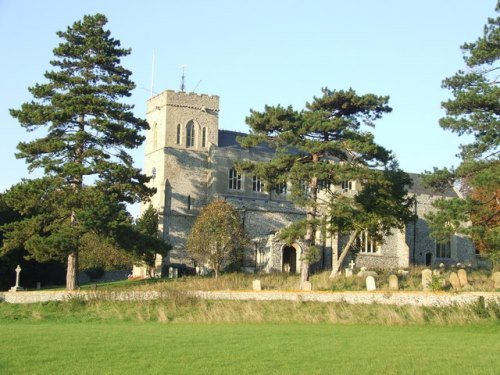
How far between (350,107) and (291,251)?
1797 cm

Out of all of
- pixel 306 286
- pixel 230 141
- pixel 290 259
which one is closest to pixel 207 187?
pixel 230 141

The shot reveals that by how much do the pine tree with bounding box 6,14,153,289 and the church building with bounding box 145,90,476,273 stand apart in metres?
14.8

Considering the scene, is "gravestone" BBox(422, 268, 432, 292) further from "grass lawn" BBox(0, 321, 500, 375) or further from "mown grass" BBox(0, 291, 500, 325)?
"grass lawn" BBox(0, 321, 500, 375)

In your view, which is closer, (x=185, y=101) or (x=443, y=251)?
(x=185, y=101)

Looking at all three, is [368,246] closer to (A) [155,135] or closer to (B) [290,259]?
(B) [290,259]

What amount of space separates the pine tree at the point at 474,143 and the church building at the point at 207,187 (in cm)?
2248

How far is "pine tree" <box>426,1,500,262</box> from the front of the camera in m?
26.0

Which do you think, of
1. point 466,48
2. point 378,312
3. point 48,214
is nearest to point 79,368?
point 378,312

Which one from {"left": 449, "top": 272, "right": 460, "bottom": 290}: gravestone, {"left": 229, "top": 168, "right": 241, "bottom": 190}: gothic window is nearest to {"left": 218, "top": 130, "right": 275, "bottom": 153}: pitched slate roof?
{"left": 229, "top": 168, "right": 241, "bottom": 190}: gothic window

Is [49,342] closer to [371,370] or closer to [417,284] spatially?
[371,370]

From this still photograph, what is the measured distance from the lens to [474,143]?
88.4 feet

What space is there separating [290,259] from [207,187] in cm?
782

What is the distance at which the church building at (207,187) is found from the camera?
50250 millimetres

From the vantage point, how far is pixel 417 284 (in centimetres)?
3053
